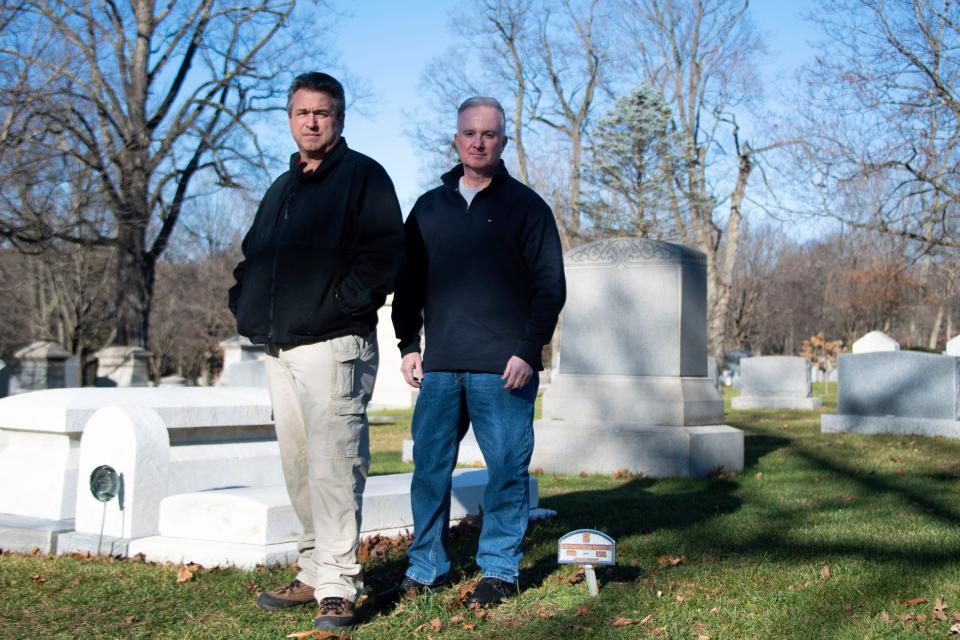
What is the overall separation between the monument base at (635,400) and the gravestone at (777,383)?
11.1 m

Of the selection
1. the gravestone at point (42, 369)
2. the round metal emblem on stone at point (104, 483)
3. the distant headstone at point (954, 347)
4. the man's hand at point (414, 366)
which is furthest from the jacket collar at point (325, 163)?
the gravestone at point (42, 369)

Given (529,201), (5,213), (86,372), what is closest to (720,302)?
(86,372)

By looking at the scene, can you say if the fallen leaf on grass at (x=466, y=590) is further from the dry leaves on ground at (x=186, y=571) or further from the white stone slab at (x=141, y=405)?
the white stone slab at (x=141, y=405)

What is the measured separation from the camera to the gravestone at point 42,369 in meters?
23.4

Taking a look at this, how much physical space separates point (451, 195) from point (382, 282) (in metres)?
0.74

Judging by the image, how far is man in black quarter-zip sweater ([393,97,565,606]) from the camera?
4.19 meters

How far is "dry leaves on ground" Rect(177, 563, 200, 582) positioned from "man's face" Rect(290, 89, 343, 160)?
2082mm

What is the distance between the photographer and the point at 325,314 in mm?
→ 3824

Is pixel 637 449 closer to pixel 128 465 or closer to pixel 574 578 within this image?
pixel 574 578

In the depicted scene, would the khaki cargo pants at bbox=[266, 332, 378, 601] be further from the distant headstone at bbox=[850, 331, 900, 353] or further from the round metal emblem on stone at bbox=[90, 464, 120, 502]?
the distant headstone at bbox=[850, 331, 900, 353]

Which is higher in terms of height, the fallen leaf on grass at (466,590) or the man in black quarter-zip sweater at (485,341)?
the man in black quarter-zip sweater at (485,341)

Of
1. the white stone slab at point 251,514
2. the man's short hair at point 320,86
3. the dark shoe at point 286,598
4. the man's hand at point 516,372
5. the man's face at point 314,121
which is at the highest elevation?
the man's short hair at point 320,86

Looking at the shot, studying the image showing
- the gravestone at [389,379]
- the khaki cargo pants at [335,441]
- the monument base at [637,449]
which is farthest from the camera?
the gravestone at [389,379]

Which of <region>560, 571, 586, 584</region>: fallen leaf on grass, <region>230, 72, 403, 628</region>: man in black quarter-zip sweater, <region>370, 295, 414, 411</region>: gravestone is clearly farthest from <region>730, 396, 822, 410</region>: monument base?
<region>230, 72, 403, 628</region>: man in black quarter-zip sweater
